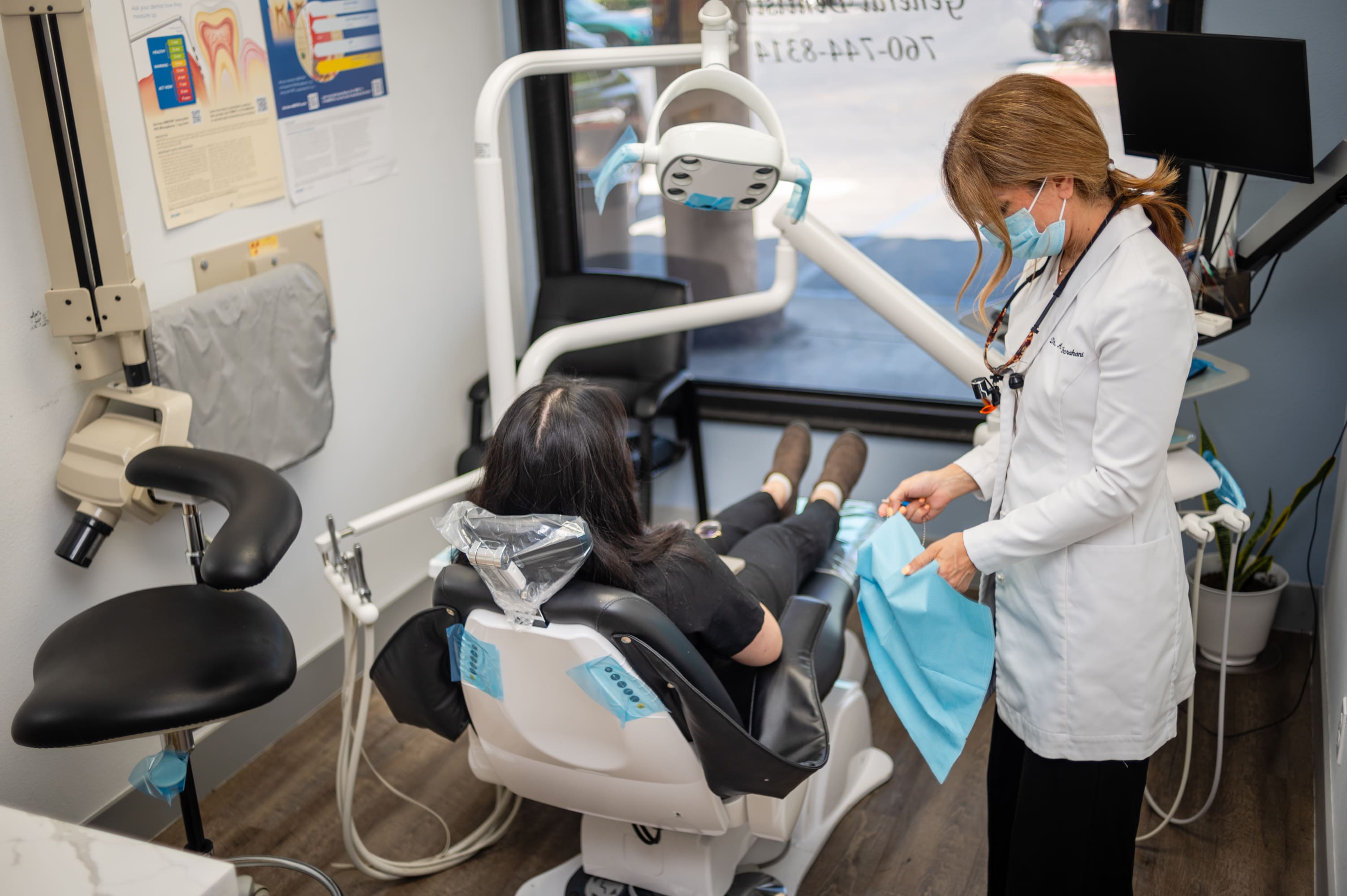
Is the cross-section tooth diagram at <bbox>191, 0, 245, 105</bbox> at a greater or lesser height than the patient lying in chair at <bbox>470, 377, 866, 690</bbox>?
greater

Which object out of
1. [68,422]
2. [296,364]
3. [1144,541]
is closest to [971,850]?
[1144,541]

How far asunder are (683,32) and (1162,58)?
A: 1.37 meters

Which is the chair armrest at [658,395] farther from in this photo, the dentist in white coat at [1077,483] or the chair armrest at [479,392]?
the dentist in white coat at [1077,483]

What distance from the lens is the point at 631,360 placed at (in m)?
2.91

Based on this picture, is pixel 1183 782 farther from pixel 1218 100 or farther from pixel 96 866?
pixel 96 866

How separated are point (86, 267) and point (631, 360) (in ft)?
4.85

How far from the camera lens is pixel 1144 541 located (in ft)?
4.36

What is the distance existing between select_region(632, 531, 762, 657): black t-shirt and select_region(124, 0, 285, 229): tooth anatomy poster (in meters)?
1.21

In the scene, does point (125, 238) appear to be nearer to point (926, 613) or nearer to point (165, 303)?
point (165, 303)

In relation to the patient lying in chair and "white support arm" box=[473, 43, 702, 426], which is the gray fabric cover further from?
the patient lying in chair

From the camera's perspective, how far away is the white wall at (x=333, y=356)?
5.76 feet

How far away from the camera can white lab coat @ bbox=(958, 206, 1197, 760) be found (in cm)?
122

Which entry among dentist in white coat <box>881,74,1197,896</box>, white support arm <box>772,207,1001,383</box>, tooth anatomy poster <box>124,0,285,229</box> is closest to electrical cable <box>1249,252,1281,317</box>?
white support arm <box>772,207,1001,383</box>

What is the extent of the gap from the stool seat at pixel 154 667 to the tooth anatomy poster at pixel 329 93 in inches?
41.0
